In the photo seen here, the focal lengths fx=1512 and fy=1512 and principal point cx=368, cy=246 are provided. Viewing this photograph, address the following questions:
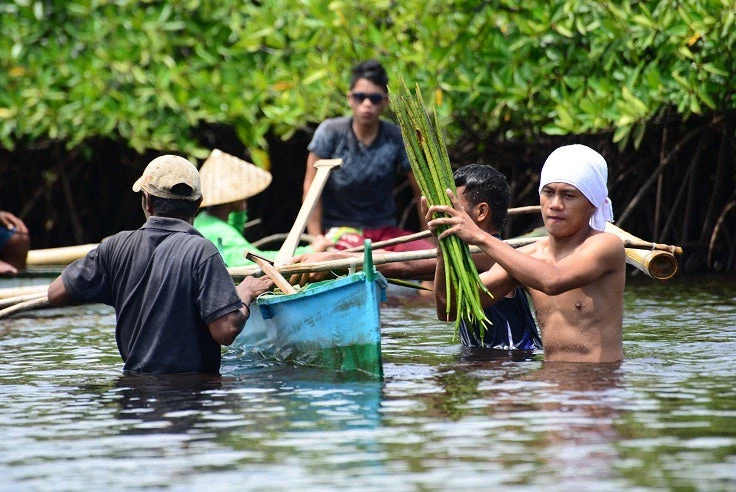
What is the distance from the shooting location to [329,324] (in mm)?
7148

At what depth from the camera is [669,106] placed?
37.2 feet

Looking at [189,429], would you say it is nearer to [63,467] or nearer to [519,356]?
[63,467]

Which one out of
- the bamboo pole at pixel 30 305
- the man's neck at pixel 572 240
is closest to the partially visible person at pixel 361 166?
the bamboo pole at pixel 30 305

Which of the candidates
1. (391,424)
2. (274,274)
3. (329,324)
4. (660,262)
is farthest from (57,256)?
(391,424)

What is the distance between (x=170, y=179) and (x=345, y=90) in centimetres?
627

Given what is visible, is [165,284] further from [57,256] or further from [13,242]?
[13,242]

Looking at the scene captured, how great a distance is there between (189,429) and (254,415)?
1.24 feet

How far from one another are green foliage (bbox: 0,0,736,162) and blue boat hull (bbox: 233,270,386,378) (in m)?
3.71

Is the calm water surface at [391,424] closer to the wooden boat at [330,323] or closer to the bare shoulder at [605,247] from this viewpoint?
the wooden boat at [330,323]

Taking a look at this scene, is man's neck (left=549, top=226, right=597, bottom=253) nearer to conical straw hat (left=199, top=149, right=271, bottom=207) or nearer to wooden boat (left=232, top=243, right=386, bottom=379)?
wooden boat (left=232, top=243, right=386, bottom=379)

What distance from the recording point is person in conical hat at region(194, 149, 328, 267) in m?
8.98

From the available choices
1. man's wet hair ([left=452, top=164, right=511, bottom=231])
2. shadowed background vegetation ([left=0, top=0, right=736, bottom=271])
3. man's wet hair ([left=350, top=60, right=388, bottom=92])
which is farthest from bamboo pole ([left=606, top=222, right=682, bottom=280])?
man's wet hair ([left=350, top=60, right=388, bottom=92])

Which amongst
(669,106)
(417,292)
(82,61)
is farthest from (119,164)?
(669,106)

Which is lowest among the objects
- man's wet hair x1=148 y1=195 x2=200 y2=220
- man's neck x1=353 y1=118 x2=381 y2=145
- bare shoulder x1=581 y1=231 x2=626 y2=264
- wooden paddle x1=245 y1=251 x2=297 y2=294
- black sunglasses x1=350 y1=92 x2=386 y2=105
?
wooden paddle x1=245 y1=251 x2=297 y2=294
